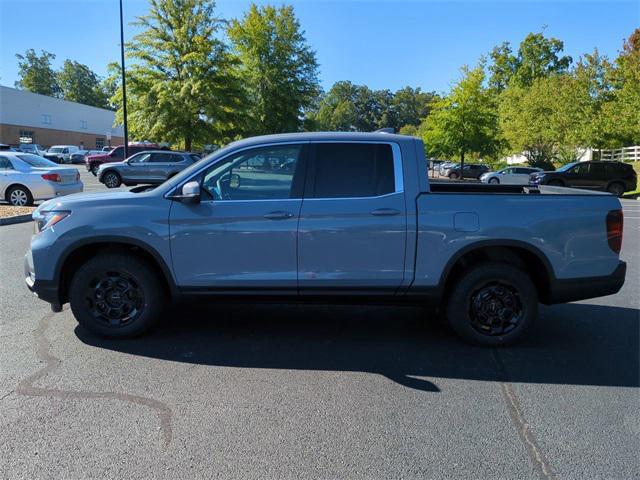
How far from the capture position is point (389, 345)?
4.29m

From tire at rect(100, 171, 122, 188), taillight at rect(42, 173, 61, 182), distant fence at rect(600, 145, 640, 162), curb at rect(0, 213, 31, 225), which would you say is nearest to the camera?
curb at rect(0, 213, 31, 225)

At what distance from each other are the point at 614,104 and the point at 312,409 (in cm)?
3010

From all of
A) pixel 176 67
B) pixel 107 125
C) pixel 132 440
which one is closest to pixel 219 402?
pixel 132 440

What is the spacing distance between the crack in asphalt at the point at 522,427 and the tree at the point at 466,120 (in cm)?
2780

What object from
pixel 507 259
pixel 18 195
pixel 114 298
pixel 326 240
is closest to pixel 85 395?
pixel 114 298

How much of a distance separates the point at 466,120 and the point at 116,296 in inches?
1132

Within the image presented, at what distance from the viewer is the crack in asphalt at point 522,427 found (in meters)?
2.63

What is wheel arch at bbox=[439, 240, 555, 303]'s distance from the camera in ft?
13.3

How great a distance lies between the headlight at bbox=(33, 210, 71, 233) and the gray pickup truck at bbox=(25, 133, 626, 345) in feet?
0.05

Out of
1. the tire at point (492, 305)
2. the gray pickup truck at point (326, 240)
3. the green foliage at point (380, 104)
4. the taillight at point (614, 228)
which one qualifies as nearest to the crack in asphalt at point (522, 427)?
the tire at point (492, 305)

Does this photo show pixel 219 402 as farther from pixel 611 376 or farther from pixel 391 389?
pixel 611 376

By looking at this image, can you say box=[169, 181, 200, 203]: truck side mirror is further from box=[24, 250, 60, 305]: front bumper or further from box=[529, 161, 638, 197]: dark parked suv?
box=[529, 161, 638, 197]: dark parked suv

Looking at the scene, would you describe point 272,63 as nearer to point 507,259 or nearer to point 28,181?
point 28,181

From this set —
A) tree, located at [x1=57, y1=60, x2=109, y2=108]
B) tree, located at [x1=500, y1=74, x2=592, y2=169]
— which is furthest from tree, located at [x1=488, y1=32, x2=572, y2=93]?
tree, located at [x1=57, y1=60, x2=109, y2=108]
